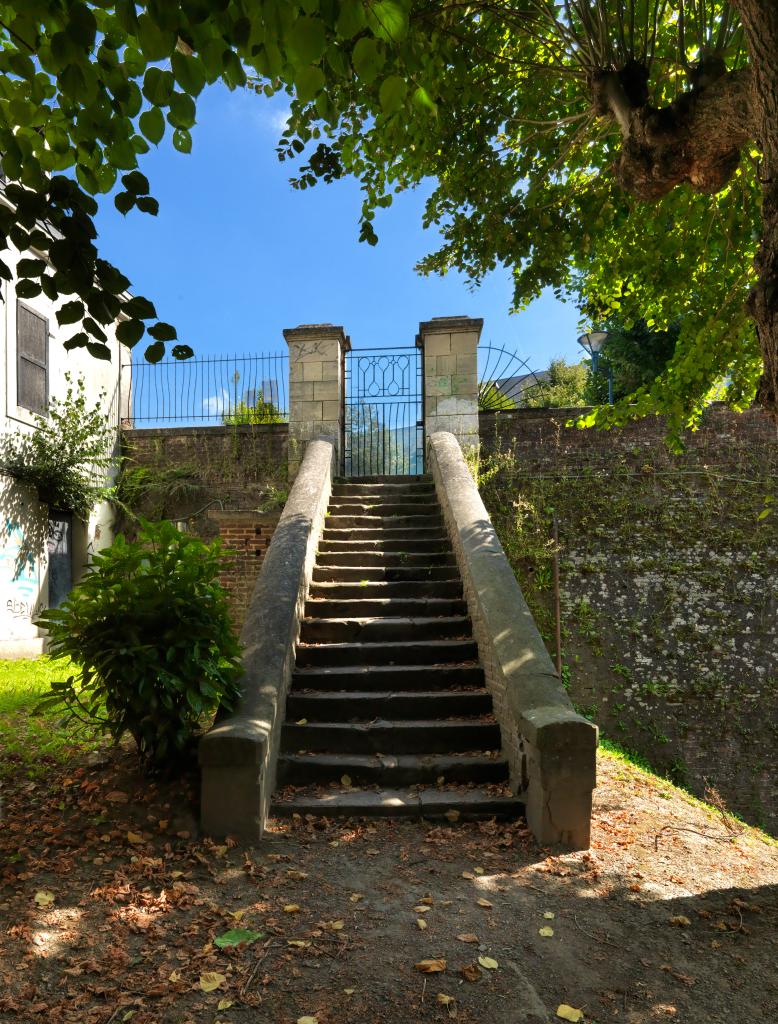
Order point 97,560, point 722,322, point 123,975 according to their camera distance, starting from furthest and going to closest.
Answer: point 722,322 < point 97,560 < point 123,975

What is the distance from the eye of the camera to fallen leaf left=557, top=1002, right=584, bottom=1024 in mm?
2512

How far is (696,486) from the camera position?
9.57 m

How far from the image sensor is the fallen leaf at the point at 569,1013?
2.51 meters

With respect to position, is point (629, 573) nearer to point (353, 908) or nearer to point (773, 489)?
point (773, 489)

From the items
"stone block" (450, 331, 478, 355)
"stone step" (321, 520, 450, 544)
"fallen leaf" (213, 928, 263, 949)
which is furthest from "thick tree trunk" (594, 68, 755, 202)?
"stone block" (450, 331, 478, 355)

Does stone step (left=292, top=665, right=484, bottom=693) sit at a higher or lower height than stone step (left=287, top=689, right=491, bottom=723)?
higher

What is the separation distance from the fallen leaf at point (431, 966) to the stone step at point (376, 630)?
3134 mm

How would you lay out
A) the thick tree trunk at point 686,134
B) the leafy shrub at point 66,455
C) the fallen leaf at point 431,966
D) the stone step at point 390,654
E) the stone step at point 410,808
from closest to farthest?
the fallen leaf at point 431,966 → the thick tree trunk at point 686,134 → the stone step at point 410,808 → the stone step at point 390,654 → the leafy shrub at point 66,455

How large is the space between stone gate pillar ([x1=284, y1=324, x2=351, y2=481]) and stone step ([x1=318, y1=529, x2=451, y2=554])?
2.69m

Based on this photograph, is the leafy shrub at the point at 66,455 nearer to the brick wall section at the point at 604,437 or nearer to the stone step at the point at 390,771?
the brick wall section at the point at 604,437

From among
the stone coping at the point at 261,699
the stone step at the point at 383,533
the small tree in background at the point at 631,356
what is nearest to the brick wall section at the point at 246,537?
the stone step at the point at 383,533

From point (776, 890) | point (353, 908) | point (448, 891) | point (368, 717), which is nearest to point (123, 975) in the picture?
point (353, 908)

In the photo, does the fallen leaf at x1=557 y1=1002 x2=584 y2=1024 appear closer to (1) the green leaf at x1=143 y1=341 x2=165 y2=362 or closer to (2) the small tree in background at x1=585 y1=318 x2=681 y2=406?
(1) the green leaf at x1=143 y1=341 x2=165 y2=362

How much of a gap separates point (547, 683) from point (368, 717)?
140 centimetres
